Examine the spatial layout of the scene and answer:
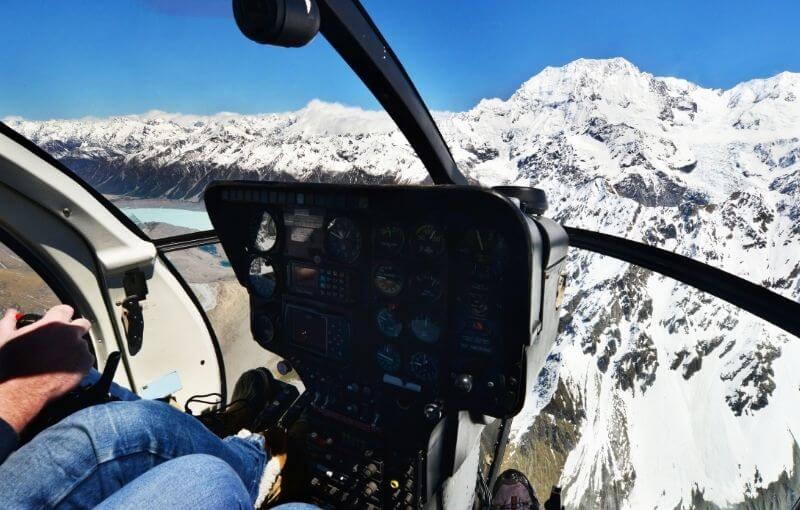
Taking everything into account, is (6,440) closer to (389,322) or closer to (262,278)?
(389,322)

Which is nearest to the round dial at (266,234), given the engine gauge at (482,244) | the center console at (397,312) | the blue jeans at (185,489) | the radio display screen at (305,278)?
the center console at (397,312)

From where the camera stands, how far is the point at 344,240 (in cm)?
256

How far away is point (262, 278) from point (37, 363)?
1531 millimetres

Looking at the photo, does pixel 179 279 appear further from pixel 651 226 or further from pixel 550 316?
pixel 651 226

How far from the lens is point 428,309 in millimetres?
2381

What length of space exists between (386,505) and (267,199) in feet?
5.67

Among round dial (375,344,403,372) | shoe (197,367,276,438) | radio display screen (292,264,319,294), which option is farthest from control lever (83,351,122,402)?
round dial (375,344,403,372)

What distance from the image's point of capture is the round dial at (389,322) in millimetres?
2479

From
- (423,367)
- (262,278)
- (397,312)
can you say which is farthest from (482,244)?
(262,278)

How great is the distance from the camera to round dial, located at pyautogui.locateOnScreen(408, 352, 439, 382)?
2426mm

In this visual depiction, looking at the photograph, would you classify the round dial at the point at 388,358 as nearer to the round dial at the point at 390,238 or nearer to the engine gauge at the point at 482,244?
the round dial at the point at 390,238

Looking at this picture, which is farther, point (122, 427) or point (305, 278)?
point (305, 278)

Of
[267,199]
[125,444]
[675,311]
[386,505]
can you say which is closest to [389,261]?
[267,199]

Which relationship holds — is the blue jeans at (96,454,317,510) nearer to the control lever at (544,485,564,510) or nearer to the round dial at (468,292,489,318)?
the round dial at (468,292,489,318)
